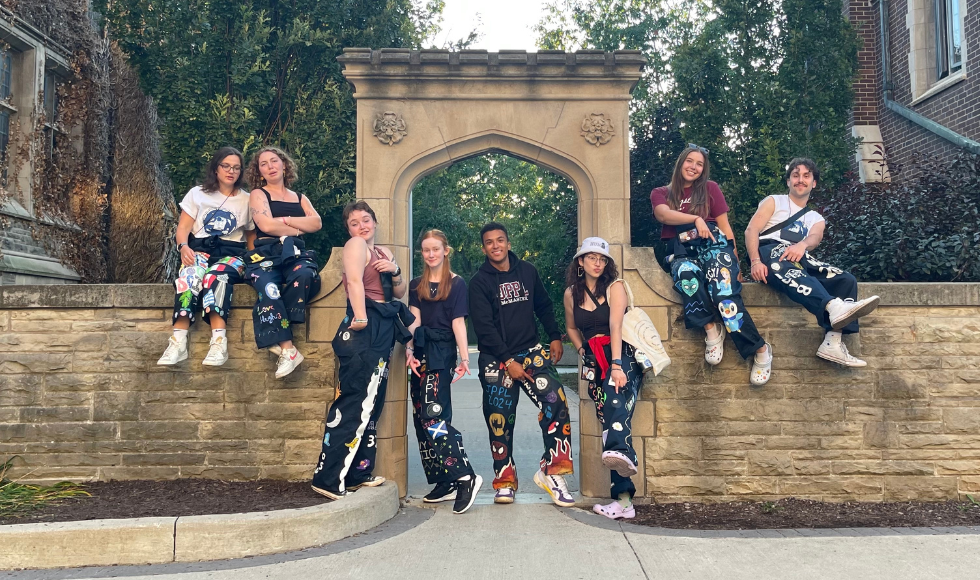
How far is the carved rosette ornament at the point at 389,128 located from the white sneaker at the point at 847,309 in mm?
3433

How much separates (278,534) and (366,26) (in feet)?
22.3

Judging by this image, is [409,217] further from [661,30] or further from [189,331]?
[661,30]

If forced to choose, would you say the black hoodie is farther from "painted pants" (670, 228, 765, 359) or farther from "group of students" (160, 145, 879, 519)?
"painted pants" (670, 228, 765, 359)

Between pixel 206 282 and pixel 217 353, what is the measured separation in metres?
0.52

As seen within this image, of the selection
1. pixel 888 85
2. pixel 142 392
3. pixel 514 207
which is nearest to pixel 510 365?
pixel 142 392

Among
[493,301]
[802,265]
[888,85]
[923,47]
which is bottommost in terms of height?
[493,301]

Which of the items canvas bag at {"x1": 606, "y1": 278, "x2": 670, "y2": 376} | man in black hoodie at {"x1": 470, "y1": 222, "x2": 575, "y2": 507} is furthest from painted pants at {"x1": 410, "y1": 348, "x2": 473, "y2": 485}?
canvas bag at {"x1": 606, "y1": 278, "x2": 670, "y2": 376}

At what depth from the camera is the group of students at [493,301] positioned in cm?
551

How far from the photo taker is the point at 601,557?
Answer: 4379 millimetres

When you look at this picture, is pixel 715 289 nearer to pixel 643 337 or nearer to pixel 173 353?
pixel 643 337

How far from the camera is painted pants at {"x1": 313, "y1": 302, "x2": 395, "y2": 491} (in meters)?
5.27

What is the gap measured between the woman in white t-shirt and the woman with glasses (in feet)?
10.1

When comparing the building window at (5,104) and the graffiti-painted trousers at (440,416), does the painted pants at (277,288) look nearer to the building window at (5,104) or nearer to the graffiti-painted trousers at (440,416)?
the graffiti-painted trousers at (440,416)

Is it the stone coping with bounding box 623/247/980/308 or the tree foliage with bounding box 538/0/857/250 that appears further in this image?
the tree foliage with bounding box 538/0/857/250
